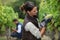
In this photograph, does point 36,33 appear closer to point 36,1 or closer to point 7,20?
point 7,20

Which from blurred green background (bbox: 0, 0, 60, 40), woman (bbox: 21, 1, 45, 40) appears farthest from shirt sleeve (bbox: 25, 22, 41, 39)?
blurred green background (bbox: 0, 0, 60, 40)

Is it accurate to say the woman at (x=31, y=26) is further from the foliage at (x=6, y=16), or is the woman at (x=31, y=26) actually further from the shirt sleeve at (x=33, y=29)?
the foliage at (x=6, y=16)

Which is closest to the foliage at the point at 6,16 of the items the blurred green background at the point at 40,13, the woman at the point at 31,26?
the blurred green background at the point at 40,13

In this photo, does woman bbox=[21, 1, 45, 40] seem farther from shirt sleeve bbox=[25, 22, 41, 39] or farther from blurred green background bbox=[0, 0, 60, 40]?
blurred green background bbox=[0, 0, 60, 40]

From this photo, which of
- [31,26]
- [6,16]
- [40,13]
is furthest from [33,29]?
[6,16]

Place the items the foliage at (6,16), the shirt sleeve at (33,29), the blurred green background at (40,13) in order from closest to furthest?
the shirt sleeve at (33,29) < the blurred green background at (40,13) < the foliage at (6,16)

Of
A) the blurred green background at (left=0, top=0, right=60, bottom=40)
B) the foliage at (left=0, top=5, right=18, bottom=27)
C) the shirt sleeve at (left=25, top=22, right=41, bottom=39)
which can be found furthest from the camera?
the foliage at (left=0, top=5, right=18, bottom=27)

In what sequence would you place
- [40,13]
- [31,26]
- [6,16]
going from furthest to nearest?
[6,16], [40,13], [31,26]

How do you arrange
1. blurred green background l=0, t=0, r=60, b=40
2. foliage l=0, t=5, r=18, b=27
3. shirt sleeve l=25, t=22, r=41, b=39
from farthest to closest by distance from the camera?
foliage l=0, t=5, r=18, b=27 → blurred green background l=0, t=0, r=60, b=40 → shirt sleeve l=25, t=22, r=41, b=39

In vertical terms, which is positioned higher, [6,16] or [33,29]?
[6,16]

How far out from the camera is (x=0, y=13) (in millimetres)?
17609

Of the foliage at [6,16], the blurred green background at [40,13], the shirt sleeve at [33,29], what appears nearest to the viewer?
the shirt sleeve at [33,29]

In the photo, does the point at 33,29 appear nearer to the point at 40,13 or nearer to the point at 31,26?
the point at 31,26

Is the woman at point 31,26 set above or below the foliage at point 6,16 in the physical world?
below
